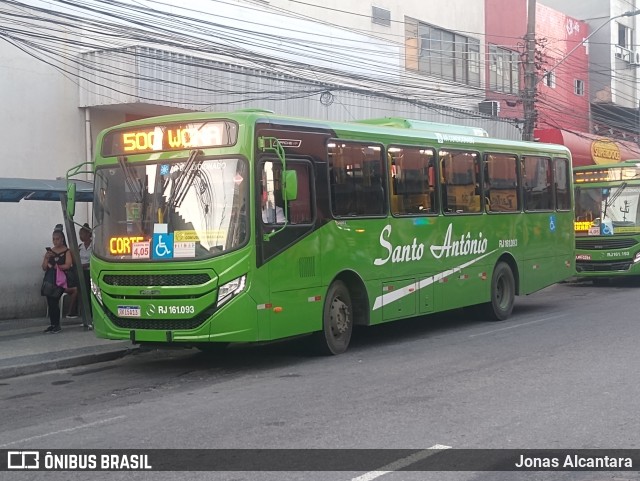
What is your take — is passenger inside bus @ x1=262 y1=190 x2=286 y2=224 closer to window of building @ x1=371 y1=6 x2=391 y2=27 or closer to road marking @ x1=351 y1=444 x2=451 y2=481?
road marking @ x1=351 y1=444 x2=451 y2=481

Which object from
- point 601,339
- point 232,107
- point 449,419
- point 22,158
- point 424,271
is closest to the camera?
point 449,419

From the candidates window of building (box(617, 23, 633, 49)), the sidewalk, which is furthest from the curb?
window of building (box(617, 23, 633, 49))

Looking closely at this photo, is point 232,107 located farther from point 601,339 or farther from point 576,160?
point 576,160

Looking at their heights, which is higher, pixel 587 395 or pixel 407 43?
pixel 407 43

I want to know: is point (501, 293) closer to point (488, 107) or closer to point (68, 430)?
point (68, 430)

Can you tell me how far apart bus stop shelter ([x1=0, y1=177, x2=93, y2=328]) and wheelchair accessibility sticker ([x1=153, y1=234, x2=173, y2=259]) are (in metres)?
3.24

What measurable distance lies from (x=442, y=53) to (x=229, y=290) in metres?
22.3

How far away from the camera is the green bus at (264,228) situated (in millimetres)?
10352

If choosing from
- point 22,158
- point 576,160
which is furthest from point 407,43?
point 22,158

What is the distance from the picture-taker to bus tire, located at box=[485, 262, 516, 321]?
1580 centimetres

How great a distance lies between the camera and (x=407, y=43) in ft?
95.6

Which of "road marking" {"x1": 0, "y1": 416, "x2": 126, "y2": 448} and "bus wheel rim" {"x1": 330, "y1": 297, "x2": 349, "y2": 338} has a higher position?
"bus wheel rim" {"x1": 330, "y1": 297, "x2": 349, "y2": 338}

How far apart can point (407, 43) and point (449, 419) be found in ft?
75.5

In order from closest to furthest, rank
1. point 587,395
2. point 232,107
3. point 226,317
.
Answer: point 587,395, point 226,317, point 232,107
